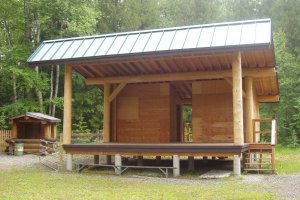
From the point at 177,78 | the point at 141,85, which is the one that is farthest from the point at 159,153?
the point at 141,85

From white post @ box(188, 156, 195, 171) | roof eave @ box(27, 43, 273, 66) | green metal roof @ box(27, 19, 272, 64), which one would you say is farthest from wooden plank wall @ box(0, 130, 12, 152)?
white post @ box(188, 156, 195, 171)

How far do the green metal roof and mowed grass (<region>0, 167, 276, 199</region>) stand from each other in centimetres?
433

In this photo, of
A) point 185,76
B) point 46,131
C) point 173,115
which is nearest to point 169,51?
point 185,76

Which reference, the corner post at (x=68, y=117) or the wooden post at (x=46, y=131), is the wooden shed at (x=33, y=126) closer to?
the wooden post at (x=46, y=131)

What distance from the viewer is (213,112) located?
56.4 ft

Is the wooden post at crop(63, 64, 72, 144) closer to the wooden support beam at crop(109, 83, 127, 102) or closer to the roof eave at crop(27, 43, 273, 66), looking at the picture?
the roof eave at crop(27, 43, 273, 66)

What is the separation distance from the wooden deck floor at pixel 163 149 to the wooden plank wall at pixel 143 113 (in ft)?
11.3

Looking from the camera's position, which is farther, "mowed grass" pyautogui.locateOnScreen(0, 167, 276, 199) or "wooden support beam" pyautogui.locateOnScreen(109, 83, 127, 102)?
"wooden support beam" pyautogui.locateOnScreen(109, 83, 127, 102)

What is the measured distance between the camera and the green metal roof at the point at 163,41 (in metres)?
13.3

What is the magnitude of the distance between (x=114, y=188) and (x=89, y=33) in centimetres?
2336

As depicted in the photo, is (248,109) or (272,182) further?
(248,109)

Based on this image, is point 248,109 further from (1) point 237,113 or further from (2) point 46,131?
(2) point 46,131

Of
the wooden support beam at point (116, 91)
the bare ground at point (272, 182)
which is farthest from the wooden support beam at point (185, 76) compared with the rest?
the bare ground at point (272, 182)

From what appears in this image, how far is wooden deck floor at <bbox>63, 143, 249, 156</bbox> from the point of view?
13344 mm
